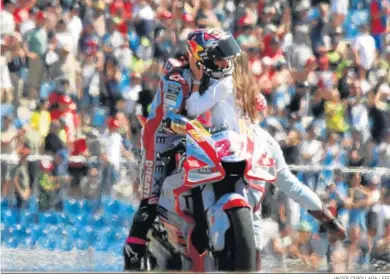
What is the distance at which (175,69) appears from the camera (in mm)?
7930

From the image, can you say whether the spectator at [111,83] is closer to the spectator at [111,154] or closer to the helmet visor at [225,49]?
the spectator at [111,154]

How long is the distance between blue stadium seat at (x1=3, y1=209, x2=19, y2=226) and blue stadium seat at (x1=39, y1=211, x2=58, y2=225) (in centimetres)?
24

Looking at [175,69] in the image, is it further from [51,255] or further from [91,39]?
[91,39]

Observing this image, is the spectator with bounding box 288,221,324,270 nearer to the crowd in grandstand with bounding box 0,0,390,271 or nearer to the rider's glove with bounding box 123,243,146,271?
the crowd in grandstand with bounding box 0,0,390,271

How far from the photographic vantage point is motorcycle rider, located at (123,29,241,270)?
7727mm

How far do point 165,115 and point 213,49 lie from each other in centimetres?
55

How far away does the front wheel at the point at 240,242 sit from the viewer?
727 centimetres

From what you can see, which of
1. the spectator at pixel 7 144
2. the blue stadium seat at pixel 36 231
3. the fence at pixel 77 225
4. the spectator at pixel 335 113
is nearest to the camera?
the fence at pixel 77 225

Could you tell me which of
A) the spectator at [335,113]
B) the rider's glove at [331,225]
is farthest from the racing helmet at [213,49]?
the spectator at [335,113]

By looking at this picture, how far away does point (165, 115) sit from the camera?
7883 millimetres

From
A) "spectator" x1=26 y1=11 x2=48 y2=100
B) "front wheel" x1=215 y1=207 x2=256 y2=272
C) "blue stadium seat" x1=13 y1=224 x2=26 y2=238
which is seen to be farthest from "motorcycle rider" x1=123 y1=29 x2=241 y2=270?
"spectator" x1=26 y1=11 x2=48 y2=100

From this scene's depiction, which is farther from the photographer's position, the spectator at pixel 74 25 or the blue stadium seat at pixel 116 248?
the spectator at pixel 74 25

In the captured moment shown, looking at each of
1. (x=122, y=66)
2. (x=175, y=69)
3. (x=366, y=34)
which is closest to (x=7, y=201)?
(x=122, y=66)

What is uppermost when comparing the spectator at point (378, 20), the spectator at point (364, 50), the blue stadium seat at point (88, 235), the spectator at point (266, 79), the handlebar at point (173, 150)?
the spectator at point (378, 20)
